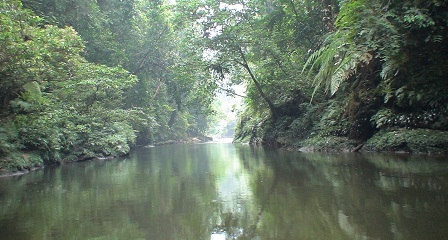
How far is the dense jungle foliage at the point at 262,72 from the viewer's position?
6.30 m

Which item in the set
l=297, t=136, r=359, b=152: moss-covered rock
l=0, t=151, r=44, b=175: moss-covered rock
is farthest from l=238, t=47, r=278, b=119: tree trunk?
l=0, t=151, r=44, b=175: moss-covered rock

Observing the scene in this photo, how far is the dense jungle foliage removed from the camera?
6304 mm

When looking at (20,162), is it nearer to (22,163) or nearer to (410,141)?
(22,163)

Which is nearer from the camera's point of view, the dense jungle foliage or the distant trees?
the dense jungle foliage

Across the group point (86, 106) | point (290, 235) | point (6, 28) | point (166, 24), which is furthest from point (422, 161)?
point (166, 24)

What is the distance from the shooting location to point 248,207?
11.5ft

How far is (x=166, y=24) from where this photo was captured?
23.3 meters

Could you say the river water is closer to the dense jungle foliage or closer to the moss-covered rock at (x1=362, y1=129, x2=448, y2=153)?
the moss-covered rock at (x1=362, y1=129, x2=448, y2=153)

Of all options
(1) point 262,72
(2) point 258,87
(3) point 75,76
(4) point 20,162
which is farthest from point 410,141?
(3) point 75,76

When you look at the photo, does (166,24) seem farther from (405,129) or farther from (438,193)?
(438,193)

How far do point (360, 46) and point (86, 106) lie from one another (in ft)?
36.0

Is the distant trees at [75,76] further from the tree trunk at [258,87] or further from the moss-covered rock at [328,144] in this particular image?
the moss-covered rock at [328,144]

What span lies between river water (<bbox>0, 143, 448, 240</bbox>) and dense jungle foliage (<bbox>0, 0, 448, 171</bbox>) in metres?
2.34

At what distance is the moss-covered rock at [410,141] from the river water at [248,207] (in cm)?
152
